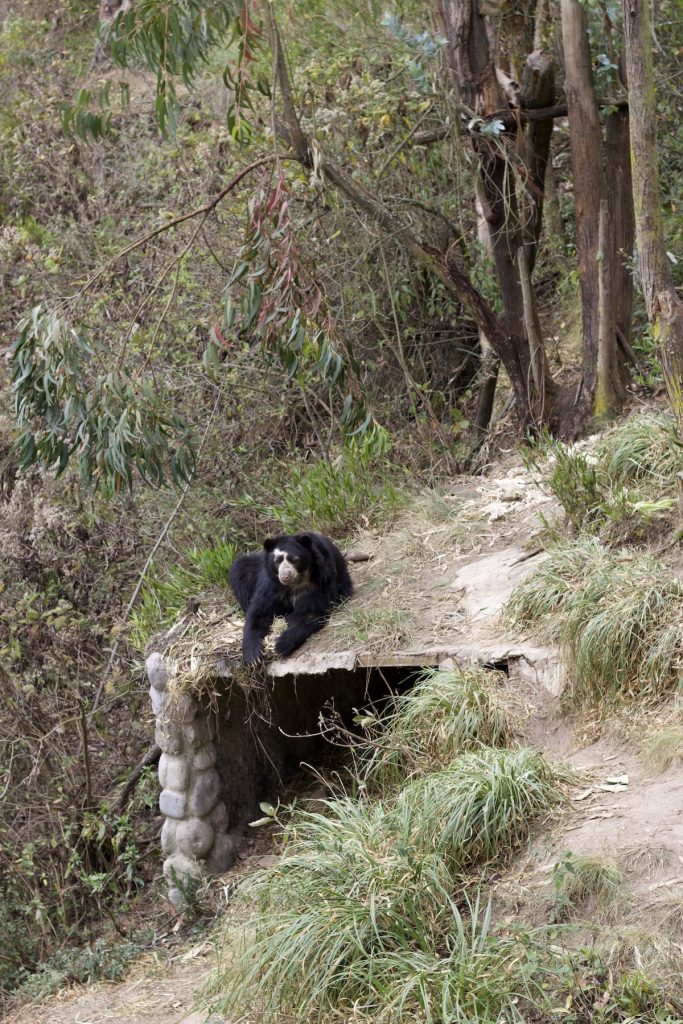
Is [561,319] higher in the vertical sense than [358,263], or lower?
lower

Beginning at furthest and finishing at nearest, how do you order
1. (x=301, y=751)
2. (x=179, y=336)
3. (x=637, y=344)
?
(x=179, y=336)
(x=637, y=344)
(x=301, y=751)

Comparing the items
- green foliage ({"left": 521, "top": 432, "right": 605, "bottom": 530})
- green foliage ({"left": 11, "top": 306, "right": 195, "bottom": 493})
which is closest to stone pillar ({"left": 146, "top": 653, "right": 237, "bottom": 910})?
green foliage ({"left": 11, "top": 306, "right": 195, "bottom": 493})

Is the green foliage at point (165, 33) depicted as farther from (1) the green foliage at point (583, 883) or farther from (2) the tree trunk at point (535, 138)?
(1) the green foliage at point (583, 883)

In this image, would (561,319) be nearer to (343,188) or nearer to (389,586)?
(343,188)

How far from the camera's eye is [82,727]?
9.43 m

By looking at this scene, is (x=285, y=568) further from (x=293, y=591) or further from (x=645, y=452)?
(x=645, y=452)

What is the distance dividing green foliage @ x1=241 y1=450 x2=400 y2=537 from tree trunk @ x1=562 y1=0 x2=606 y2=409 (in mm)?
1977

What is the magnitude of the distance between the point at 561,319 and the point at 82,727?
645 cm

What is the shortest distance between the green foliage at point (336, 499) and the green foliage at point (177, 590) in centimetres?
73

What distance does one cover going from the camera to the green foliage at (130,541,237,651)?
860 centimetres

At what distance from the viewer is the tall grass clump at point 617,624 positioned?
5969mm

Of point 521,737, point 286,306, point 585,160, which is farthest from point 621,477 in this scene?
point 585,160

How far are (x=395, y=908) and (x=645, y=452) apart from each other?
3.83 metres

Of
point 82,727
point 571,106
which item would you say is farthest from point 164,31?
point 82,727
